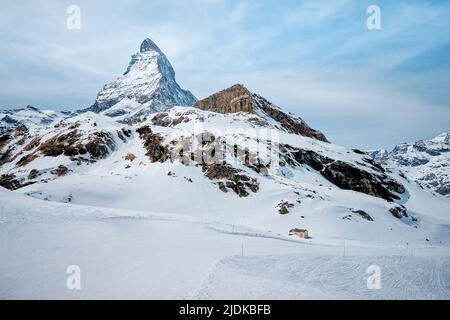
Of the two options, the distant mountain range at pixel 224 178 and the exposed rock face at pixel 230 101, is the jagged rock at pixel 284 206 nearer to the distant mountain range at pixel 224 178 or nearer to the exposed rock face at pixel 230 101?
the distant mountain range at pixel 224 178

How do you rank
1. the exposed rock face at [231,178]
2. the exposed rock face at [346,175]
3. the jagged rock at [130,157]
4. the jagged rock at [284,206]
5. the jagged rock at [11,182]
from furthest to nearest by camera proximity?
the exposed rock face at [346,175] < the jagged rock at [130,157] < the exposed rock face at [231,178] < the jagged rock at [11,182] < the jagged rock at [284,206]

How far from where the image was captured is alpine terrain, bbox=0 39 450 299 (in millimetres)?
16188

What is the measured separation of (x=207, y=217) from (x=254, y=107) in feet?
362

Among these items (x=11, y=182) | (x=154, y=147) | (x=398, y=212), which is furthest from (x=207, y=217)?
(x=11, y=182)

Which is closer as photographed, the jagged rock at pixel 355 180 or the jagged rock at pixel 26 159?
the jagged rock at pixel 26 159

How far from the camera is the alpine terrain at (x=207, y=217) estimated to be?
16.2 metres

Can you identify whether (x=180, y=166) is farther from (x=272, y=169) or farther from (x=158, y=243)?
(x=158, y=243)

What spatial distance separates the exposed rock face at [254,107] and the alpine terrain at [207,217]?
18034 mm

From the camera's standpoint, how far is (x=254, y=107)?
15625 cm

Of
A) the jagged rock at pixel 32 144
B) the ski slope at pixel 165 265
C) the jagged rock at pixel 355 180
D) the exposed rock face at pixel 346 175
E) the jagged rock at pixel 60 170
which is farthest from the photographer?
the jagged rock at pixel 32 144

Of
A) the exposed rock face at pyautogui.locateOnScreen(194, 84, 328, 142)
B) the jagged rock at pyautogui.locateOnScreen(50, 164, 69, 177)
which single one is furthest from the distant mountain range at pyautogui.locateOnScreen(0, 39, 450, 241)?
the exposed rock face at pyautogui.locateOnScreen(194, 84, 328, 142)

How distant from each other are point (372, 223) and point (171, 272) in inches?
1954

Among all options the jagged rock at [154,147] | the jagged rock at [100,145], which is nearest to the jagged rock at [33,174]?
the jagged rock at [100,145]

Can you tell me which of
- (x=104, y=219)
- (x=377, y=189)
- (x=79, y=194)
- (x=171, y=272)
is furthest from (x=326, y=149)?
(x=171, y=272)
